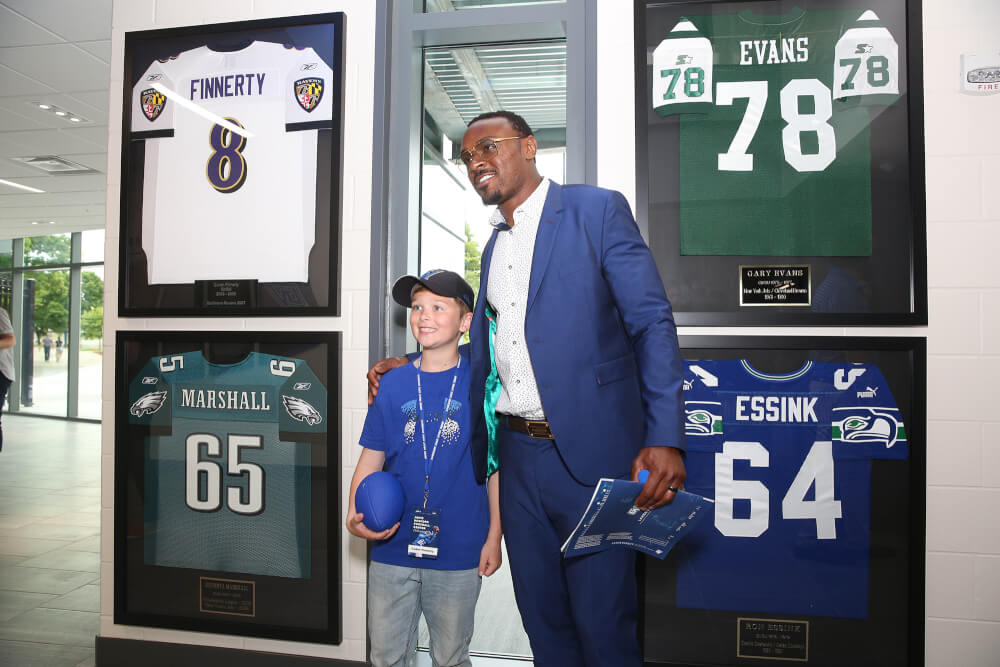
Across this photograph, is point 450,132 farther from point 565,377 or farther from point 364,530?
point 364,530

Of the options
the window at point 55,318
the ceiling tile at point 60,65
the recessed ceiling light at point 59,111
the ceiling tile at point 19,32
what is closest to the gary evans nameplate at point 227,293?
the ceiling tile at point 19,32

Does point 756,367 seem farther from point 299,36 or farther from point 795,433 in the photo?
point 299,36

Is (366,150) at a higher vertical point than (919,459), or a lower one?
higher

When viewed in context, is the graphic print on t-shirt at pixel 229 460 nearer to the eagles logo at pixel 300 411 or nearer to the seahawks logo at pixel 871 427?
the eagles logo at pixel 300 411

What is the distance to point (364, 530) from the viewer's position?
1615mm

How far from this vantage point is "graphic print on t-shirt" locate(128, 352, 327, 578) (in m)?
2.26

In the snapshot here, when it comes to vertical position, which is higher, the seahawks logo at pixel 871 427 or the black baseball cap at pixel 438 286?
the black baseball cap at pixel 438 286

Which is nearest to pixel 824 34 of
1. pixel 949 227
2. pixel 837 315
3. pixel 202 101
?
pixel 949 227

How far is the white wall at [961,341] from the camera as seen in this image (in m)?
1.93

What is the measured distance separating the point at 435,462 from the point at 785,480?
1.22m

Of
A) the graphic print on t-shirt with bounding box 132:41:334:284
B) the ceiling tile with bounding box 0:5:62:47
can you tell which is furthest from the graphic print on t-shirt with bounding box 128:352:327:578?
the ceiling tile with bounding box 0:5:62:47

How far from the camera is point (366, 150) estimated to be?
2.25m

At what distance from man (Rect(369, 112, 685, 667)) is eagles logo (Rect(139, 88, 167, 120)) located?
1.56 meters

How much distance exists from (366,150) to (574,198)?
1.05m
